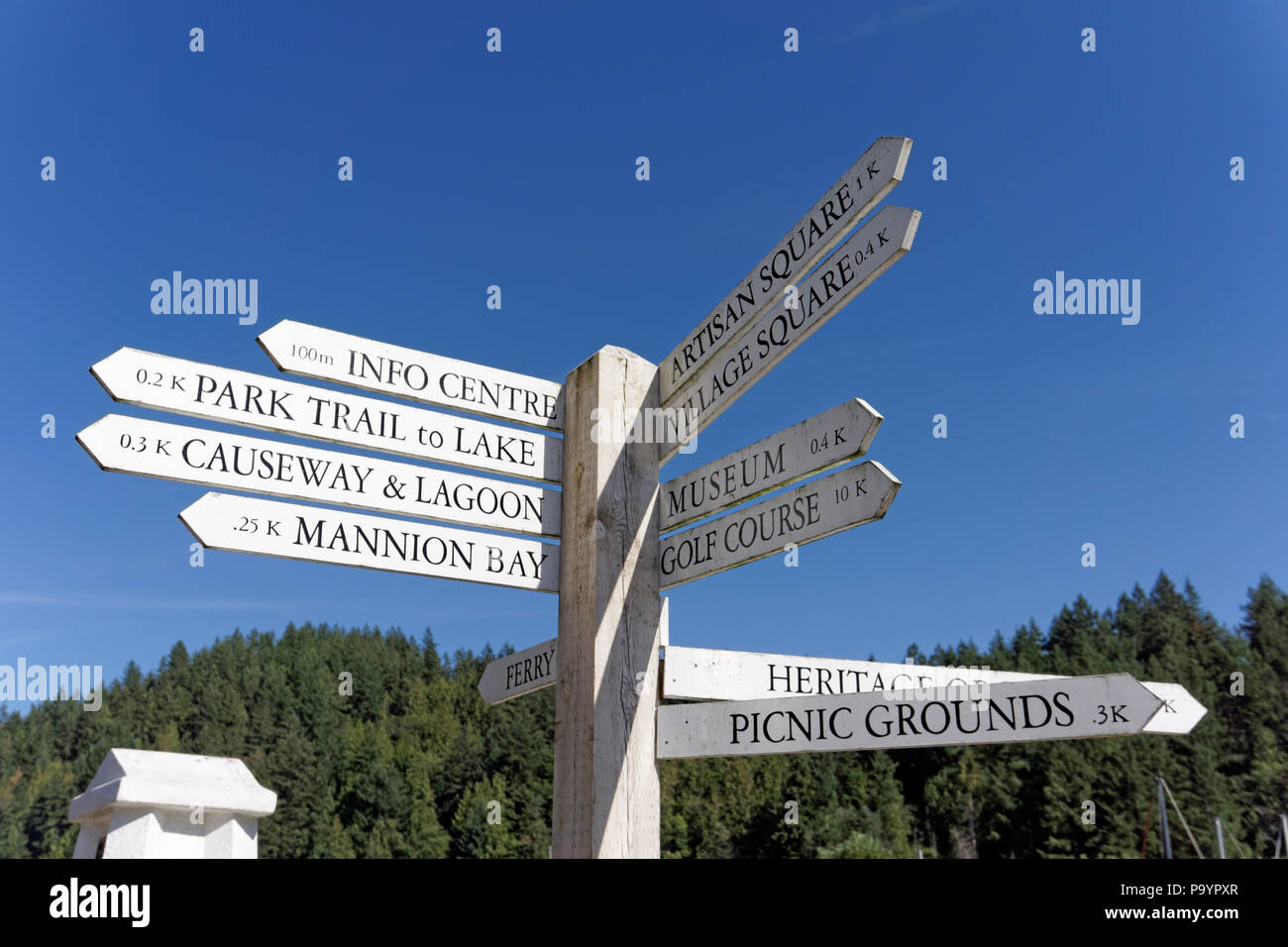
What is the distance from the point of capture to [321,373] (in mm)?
3871

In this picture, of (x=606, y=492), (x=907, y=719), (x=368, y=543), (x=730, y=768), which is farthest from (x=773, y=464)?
(x=730, y=768)

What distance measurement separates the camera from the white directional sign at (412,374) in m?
3.84

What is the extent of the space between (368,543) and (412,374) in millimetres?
733

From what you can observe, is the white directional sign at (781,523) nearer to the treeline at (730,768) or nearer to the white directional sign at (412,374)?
the white directional sign at (412,374)

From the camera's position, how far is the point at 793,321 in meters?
3.49

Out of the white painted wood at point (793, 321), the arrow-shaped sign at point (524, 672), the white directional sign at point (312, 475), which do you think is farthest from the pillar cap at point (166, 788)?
the white painted wood at point (793, 321)

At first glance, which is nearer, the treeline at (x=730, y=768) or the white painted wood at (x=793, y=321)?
the white painted wood at (x=793, y=321)

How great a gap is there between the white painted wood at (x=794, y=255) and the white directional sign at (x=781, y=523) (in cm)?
66
